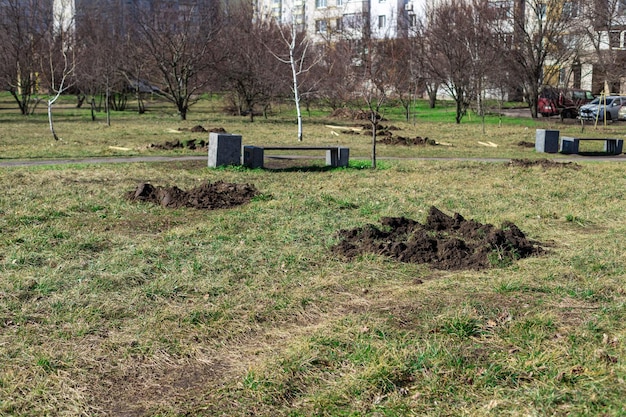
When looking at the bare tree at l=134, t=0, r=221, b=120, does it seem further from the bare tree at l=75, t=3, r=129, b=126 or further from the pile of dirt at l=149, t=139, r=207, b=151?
the pile of dirt at l=149, t=139, r=207, b=151

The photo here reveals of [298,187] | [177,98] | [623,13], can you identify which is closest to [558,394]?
[298,187]

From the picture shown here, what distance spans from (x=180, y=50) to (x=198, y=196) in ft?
83.9

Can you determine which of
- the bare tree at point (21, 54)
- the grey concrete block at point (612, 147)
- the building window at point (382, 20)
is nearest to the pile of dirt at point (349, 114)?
the bare tree at point (21, 54)

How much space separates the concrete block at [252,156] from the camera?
49.4 feet

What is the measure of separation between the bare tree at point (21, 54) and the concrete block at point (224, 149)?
2238 cm

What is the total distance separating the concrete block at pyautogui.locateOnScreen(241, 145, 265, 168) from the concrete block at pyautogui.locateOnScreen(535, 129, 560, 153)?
9106 mm

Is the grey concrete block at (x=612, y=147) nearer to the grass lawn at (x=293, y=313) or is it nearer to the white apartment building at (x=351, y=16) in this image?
the grass lawn at (x=293, y=313)

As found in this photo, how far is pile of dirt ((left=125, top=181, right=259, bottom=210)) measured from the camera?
10648mm

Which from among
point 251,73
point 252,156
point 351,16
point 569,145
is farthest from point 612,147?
point 351,16

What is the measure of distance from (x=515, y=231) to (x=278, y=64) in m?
29.5

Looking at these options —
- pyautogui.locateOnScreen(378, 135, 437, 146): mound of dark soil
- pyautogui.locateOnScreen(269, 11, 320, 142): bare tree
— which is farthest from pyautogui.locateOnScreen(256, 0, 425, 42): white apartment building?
pyautogui.locateOnScreen(378, 135, 437, 146): mound of dark soil

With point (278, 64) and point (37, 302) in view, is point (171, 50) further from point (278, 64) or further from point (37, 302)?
point (37, 302)

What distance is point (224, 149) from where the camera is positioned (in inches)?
590

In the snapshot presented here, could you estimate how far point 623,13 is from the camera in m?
36.9
